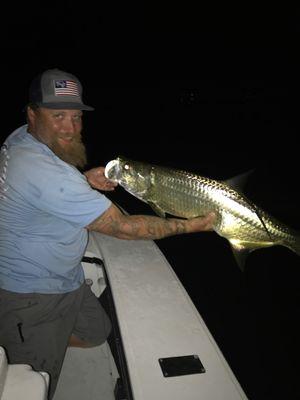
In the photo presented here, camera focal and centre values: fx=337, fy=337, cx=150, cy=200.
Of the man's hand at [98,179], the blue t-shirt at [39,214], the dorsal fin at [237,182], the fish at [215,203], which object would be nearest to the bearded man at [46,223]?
the blue t-shirt at [39,214]

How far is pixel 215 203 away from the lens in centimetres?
290

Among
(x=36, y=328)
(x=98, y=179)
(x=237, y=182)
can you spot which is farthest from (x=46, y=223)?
(x=237, y=182)

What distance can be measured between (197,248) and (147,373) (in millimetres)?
7464

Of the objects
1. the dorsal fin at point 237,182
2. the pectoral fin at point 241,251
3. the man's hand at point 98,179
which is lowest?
the pectoral fin at point 241,251

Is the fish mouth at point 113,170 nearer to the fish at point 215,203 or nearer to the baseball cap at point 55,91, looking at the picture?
the fish at point 215,203

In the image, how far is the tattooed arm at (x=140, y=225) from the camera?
238 centimetres

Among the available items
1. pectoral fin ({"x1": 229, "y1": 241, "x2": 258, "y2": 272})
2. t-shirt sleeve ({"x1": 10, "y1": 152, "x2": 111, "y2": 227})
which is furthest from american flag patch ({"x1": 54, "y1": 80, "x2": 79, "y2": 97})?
pectoral fin ({"x1": 229, "y1": 241, "x2": 258, "y2": 272})

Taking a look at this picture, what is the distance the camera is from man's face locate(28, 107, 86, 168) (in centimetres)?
245

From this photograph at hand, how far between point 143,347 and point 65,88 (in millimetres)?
1893

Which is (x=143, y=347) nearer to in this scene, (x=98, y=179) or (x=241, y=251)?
(x=241, y=251)

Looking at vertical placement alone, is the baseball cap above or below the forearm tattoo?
above

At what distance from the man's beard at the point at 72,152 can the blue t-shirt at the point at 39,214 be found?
0.60 ft

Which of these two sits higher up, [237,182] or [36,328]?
[237,182]

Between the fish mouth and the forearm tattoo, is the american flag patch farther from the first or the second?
the forearm tattoo
